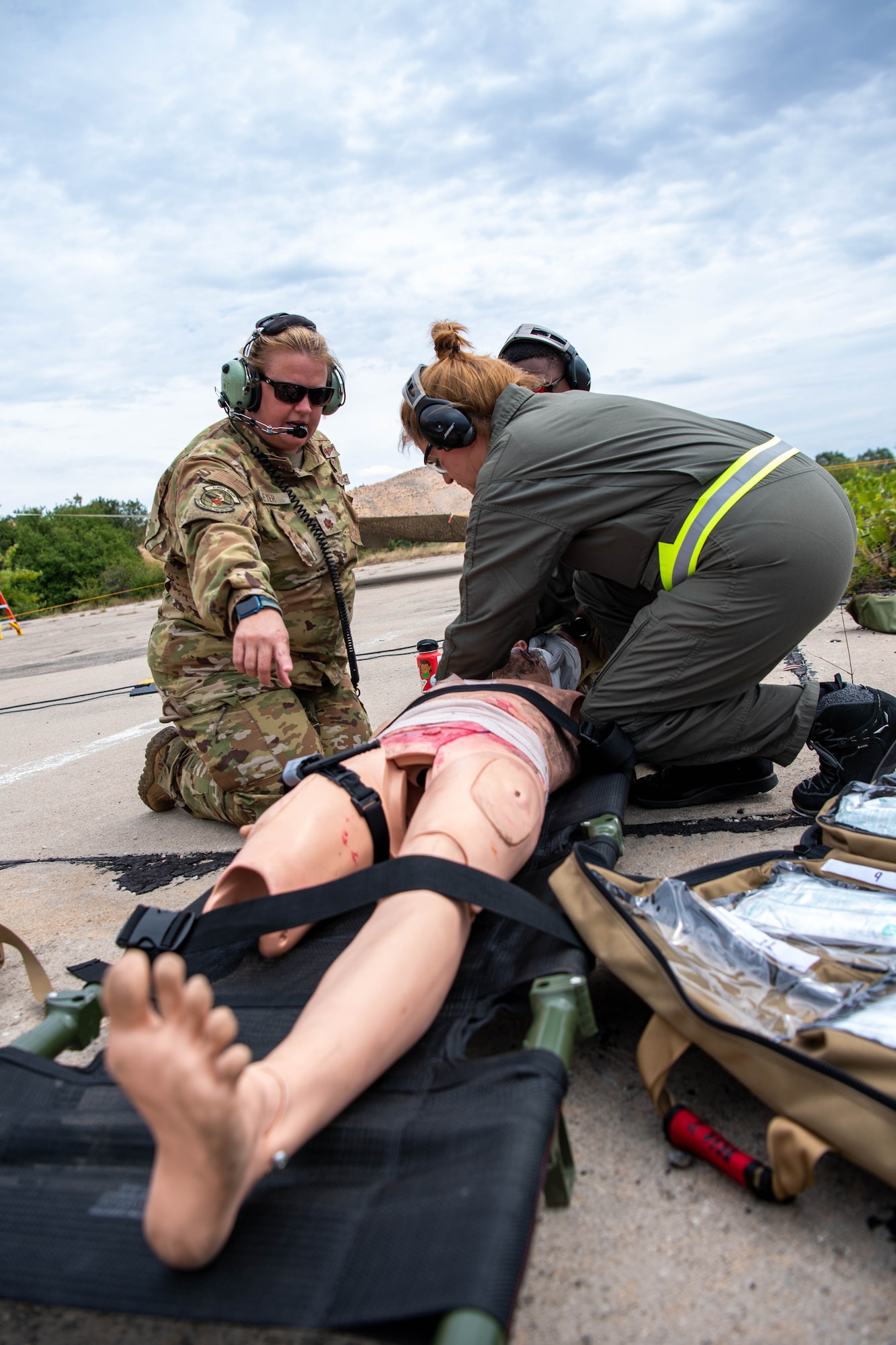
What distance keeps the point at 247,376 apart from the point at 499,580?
4.16 ft

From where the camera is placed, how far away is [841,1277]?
1.10 meters

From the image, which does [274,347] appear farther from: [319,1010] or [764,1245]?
[764,1245]

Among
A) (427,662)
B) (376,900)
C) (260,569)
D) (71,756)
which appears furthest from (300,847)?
(71,756)

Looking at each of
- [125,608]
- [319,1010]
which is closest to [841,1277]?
[319,1010]

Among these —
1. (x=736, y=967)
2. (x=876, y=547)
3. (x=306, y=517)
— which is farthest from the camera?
(x=876, y=547)

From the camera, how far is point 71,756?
5.08 m

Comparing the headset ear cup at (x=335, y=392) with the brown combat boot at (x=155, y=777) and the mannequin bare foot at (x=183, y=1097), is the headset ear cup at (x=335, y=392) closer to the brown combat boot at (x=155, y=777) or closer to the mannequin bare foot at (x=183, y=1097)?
→ the brown combat boot at (x=155, y=777)

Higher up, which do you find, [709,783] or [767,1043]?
[767,1043]

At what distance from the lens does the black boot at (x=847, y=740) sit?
8.46 ft

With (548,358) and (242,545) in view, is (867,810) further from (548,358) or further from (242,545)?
(548,358)

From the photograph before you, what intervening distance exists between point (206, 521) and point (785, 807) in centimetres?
212

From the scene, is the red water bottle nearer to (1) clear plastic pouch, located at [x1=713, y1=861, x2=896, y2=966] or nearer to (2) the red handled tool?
(1) clear plastic pouch, located at [x1=713, y1=861, x2=896, y2=966]

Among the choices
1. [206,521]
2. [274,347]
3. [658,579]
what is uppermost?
[274,347]

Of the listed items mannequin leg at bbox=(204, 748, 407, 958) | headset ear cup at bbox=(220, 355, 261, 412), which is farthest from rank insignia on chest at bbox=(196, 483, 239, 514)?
mannequin leg at bbox=(204, 748, 407, 958)
